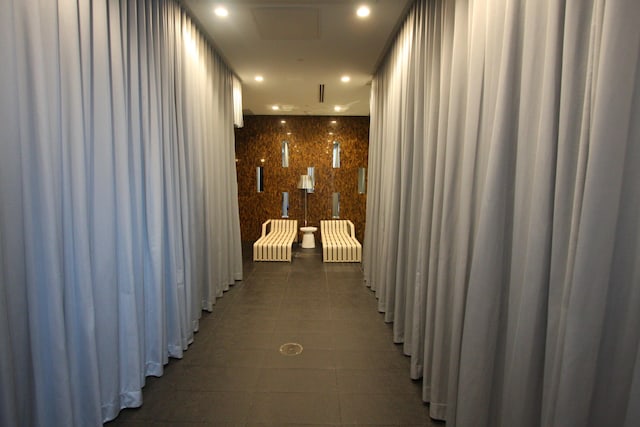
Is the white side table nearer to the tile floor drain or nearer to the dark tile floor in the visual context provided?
the dark tile floor

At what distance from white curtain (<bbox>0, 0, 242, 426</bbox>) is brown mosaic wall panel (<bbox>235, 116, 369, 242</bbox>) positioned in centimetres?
448

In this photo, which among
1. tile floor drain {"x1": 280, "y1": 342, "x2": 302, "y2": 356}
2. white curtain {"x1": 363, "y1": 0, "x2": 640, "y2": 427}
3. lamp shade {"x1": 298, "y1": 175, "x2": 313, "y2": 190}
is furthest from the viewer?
lamp shade {"x1": 298, "y1": 175, "x2": 313, "y2": 190}

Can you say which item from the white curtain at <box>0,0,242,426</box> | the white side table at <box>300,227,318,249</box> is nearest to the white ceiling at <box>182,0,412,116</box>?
the white curtain at <box>0,0,242,426</box>

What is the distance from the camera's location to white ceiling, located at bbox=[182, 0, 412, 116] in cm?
289

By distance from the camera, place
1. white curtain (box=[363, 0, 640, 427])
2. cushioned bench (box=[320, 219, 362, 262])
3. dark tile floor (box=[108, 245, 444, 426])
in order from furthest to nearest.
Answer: cushioned bench (box=[320, 219, 362, 262]) → dark tile floor (box=[108, 245, 444, 426]) → white curtain (box=[363, 0, 640, 427])

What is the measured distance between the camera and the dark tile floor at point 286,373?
2.05 m

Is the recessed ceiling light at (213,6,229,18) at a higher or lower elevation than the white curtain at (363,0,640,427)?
higher

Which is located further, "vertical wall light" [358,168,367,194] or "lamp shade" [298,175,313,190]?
"vertical wall light" [358,168,367,194]

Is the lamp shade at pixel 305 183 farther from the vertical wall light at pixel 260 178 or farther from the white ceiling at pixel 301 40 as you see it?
the white ceiling at pixel 301 40

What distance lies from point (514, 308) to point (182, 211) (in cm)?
258

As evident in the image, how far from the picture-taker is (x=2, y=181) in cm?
133

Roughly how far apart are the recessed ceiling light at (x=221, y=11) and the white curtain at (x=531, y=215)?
69.1 inches

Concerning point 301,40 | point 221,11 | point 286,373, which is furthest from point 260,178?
point 286,373

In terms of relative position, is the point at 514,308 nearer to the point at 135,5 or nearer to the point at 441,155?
the point at 441,155
